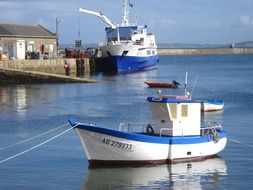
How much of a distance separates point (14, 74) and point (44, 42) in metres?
22.3

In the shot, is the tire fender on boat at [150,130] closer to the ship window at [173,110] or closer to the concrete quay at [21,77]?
the ship window at [173,110]

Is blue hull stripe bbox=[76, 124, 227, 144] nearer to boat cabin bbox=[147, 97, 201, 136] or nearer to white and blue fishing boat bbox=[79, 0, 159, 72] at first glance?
boat cabin bbox=[147, 97, 201, 136]

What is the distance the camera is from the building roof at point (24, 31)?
72.7 m

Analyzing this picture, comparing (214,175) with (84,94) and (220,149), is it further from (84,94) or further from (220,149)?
(84,94)

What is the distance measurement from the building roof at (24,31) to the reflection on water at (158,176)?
5318 centimetres

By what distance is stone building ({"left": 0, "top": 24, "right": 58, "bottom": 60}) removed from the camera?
219ft

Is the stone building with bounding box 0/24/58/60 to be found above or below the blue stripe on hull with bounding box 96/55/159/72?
above

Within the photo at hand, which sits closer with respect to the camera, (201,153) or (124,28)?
(201,153)

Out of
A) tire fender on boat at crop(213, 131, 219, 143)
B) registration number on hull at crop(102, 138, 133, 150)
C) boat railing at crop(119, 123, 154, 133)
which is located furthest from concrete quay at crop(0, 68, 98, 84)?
registration number on hull at crop(102, 138, 133, 150)

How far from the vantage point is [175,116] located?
2119 centimetres

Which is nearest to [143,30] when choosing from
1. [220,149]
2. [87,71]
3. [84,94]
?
[87,71]

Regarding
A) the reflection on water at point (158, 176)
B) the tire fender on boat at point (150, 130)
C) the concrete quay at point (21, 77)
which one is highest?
the tire fender on boat at point (150, 130)

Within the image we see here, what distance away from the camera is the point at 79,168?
67.3 feet

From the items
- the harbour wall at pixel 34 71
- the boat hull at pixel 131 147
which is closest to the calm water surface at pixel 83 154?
the boat hull at pixel 131 147
